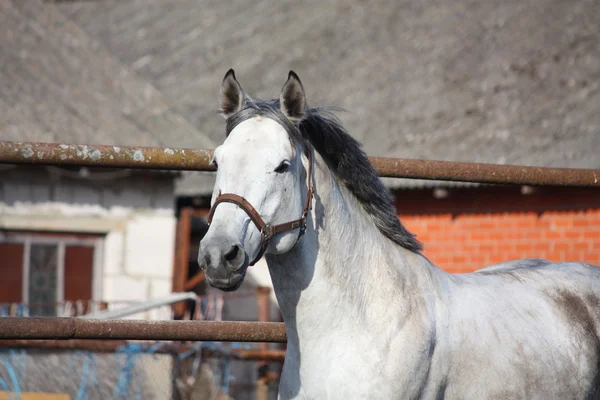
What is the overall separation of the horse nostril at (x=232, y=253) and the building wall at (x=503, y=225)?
873 cm

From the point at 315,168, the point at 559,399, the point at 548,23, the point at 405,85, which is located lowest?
the point at 559,399

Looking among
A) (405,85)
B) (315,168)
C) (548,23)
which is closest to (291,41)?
(405,85)

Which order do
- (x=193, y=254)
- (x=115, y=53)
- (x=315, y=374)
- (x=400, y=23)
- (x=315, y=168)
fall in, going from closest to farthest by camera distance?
(x=315, y=374)
(x=315, y=168)
(x=193, y=254)
(x=400, y=23)
(x=115, y=53)

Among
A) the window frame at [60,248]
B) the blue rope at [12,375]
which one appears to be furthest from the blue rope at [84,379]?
the window frame at [60,248]

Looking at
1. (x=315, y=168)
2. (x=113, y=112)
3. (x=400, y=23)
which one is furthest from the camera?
(x=400, y=23)

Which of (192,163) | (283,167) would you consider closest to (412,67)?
(192,163)

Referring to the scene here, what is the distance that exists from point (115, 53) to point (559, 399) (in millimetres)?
17477

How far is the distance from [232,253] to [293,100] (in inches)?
27.7

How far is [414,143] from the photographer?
13.7 m

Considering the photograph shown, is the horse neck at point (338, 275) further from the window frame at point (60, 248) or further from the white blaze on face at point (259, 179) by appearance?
the window frame at point (60, 248)

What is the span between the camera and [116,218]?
39.9ft

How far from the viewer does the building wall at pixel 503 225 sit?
11453mm

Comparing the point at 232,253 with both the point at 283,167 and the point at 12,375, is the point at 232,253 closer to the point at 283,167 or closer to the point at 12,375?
the point at 283,167

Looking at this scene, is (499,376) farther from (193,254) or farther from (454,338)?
(193,254)
